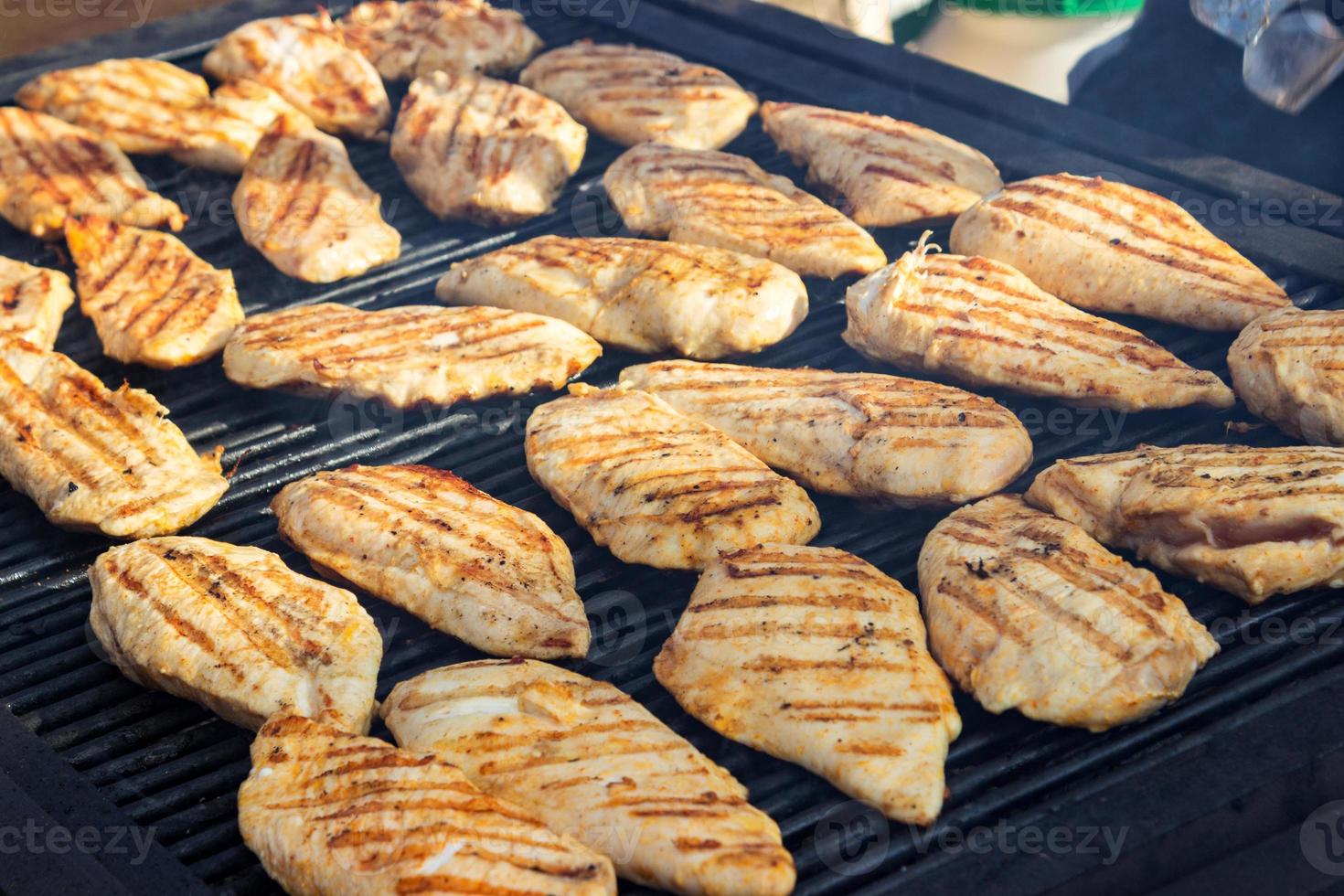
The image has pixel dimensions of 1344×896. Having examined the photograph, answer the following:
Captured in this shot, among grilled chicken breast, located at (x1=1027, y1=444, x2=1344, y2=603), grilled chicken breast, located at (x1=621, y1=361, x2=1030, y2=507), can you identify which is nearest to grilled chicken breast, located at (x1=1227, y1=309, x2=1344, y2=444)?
grilled chicken breast, located at (x1=1027, y1=444, x2=1344, y2=603)

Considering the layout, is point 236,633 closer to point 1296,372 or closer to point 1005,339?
point 1005,339

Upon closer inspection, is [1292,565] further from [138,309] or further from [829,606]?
[138,309]

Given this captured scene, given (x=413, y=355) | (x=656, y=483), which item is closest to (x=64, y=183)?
(x=413, y=355)

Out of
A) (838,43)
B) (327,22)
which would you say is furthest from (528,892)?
(327,22)

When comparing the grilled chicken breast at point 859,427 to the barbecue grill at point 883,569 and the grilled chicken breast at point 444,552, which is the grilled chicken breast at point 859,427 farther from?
the grilled chicken breast at point 444,552

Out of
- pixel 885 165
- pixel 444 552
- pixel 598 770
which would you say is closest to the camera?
pixel 598 770

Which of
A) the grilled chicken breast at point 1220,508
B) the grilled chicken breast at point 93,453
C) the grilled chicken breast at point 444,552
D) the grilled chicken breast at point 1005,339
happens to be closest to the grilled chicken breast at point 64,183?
the grilled chicken breast at point 93,453

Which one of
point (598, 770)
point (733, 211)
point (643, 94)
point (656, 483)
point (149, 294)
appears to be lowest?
point (149, 294)
